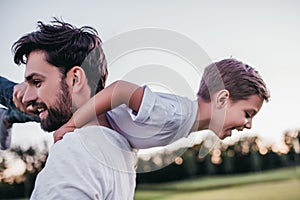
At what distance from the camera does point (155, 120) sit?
78 centimetres

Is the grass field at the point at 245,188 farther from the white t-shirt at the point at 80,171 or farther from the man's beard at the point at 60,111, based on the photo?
the white t-shirt at the point at 80,171

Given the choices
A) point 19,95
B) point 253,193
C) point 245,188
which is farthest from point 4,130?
point 253,193

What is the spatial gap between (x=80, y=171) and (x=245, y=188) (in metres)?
5.42

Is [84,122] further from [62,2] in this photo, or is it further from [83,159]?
[62,2]

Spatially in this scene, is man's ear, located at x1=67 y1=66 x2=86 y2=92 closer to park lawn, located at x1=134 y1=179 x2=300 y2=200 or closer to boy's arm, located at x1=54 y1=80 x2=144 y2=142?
boy's arm, located at x1=54 y1=80 x2=144 y2=142

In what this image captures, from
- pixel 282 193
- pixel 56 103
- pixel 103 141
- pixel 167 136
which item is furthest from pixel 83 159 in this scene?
pixel 282 193

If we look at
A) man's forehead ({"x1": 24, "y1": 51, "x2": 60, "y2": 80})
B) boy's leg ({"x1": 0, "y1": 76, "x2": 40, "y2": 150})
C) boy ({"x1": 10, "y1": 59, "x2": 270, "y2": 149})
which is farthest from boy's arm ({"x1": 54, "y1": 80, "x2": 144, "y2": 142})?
boy's leg ({"x1": 0, "y1": 76, "x2": 40, "y2": 150})

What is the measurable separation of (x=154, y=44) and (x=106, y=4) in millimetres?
409

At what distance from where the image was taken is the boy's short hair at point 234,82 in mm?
888

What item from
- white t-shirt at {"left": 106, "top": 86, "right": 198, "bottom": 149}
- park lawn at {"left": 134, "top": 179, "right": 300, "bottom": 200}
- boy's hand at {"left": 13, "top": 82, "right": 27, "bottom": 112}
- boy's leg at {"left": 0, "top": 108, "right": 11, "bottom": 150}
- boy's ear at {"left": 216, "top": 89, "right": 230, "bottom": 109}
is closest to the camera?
white t-shirt at {"left": 106, "top": 86, "right": 198, "bottom": 149}

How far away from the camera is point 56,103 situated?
3.06 feet

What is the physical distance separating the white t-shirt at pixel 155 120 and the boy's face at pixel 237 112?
83 millimetres

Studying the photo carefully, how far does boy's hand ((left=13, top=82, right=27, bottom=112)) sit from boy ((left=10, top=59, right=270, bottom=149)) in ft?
0.66

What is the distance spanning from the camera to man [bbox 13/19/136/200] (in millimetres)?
688
